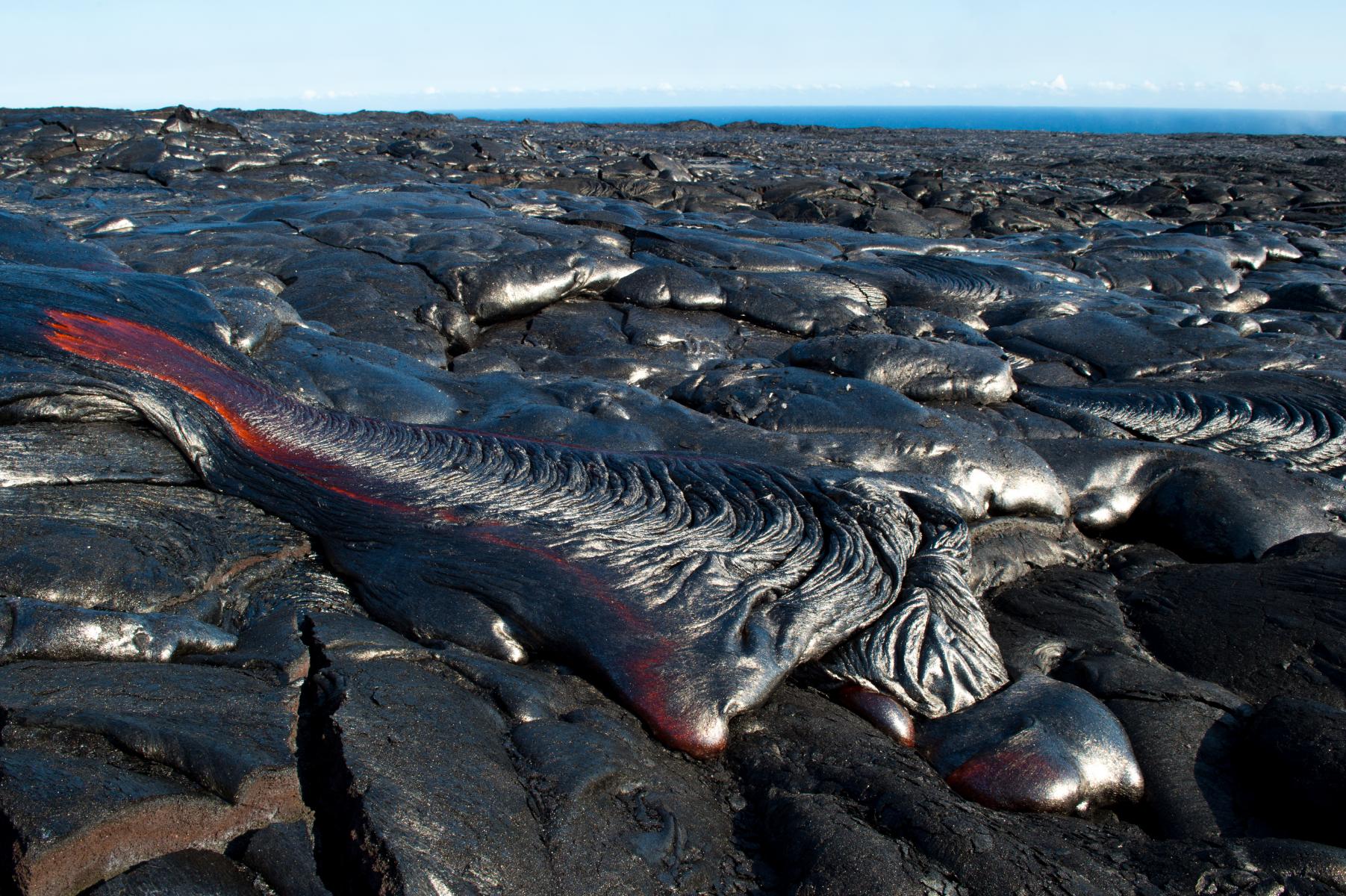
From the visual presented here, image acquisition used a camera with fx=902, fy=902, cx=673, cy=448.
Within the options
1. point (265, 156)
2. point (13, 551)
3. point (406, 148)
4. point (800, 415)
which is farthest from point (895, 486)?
point (406, 148)

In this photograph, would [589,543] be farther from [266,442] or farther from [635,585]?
[266,442]

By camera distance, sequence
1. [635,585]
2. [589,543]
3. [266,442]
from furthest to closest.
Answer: [266,442]
[589,543]
[635,585]

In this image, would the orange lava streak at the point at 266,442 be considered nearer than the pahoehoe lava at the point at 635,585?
No

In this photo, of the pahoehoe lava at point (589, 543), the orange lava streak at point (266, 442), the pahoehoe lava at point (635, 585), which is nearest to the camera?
the pahoehoe lava at point (635, 585)

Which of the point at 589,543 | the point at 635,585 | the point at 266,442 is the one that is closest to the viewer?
the point at 635,585

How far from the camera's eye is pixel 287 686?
2955mm

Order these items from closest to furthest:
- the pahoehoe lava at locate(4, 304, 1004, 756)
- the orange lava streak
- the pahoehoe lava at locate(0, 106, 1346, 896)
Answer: the pahoehoe lava at locate(0, 106, 1346, 896)
the orange lava streak
the pahoehoe lava at locate(4, 304, 1004, 756)

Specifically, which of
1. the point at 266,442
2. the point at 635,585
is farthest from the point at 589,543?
the point at 266,442

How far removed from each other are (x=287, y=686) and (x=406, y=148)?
20.0m

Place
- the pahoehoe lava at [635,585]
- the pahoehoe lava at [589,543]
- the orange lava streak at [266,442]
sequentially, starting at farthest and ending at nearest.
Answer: the pahoehoe lava at [589,543] → the orange lava streak at [266,442] → the pahoehoe lava at [635,585]

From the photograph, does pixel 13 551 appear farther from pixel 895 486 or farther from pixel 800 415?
pixel 800 415

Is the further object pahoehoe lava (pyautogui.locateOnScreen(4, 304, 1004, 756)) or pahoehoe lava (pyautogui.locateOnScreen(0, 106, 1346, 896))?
pahoehoe lava (pyautogui.locateOnScreen(4, 304, 1004, 756))

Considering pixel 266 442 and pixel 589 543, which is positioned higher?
pixel 266 442

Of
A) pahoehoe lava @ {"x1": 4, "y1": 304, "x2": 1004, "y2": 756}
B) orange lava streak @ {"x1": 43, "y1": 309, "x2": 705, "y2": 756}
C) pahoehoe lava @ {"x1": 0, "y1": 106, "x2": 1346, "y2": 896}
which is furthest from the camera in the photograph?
pahoehoe lava @ {"x1": 4, "y1": 304, "x2": 1004, "y2": 756}
